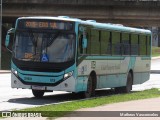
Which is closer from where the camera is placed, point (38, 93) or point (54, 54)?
point (54, 54)

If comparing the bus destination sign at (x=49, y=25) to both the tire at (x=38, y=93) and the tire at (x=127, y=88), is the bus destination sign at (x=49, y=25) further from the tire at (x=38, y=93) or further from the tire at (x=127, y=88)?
the tire at (x=127, y=88)

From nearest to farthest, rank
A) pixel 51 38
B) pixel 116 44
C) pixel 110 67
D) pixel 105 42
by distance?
pixel 51 38 < pixel 105 42 < pixel 110 67 < pixel 116 44

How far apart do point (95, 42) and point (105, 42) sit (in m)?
1.06

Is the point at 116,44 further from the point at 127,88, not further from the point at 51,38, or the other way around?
the point at 51,38

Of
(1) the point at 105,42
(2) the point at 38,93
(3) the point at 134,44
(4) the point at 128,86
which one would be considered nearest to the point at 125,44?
(3) the point at 134,44

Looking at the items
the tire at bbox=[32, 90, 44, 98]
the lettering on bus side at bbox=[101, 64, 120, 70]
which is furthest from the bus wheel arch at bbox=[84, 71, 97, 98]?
the tire at bbox=[32, 90, 44, 98]

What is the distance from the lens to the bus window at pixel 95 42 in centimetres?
2069

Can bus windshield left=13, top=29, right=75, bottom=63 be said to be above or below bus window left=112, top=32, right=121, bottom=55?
above

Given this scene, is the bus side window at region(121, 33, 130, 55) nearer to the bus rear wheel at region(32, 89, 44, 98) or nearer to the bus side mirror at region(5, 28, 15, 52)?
the bus rear wheel at region(32, 89, 44, 98)

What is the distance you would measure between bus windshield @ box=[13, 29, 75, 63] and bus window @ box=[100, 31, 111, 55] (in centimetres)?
272

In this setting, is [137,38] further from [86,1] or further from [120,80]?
[86,1]

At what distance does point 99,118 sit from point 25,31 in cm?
766

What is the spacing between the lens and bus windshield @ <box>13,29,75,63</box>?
18938mm

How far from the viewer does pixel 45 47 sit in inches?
747
